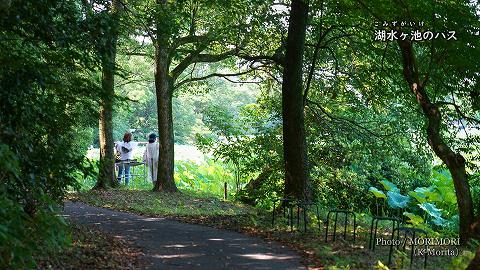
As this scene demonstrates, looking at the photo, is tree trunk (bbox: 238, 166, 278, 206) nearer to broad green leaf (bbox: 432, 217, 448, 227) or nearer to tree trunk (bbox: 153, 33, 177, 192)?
tree trunk (bbox: 153, 33, 177, 192)

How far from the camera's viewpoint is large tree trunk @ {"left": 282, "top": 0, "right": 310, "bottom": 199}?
441 inches

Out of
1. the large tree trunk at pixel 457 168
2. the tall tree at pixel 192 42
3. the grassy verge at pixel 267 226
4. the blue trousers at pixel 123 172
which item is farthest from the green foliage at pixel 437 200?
the blue trousers at pixel 123 172

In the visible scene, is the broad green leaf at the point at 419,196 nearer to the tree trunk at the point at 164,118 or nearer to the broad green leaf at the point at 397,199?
the broad green leaf at the point at 397,199

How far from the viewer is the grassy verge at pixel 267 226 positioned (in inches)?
290

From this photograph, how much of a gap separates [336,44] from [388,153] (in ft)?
11.2

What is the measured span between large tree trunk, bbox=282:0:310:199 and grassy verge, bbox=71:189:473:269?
889 mm

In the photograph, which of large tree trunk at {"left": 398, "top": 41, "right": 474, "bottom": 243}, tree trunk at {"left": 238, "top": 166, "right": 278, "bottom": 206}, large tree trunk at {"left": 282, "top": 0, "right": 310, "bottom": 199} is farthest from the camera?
tree trunk at {"left": 238, "top": 166, "right": 278, "bottom": 206}

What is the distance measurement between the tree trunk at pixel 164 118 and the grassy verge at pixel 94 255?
7.16 metres

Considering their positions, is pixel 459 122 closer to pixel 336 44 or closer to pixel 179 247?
pixel 336 44

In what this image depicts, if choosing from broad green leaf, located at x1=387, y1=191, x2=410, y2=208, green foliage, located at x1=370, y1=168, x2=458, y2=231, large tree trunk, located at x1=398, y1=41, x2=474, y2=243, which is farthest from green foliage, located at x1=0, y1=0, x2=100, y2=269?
broad green leaf, located at x1=387, y1=191, x2=410, y2=208

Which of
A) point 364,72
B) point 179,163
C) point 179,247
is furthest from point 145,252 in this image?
point 179,163

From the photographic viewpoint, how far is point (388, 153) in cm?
1459

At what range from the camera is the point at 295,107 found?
37.1 feet

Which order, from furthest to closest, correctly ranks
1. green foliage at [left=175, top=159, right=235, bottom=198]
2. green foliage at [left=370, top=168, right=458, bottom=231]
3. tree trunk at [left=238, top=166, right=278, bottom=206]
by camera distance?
1. green foliage at [left=175, top=159, right=235, bottom=198]
2. tree trunk at [left=238, top=166, right=278, bottom=206]
3. green foliage at [left=370, top=168, right=458, bottom=231]
